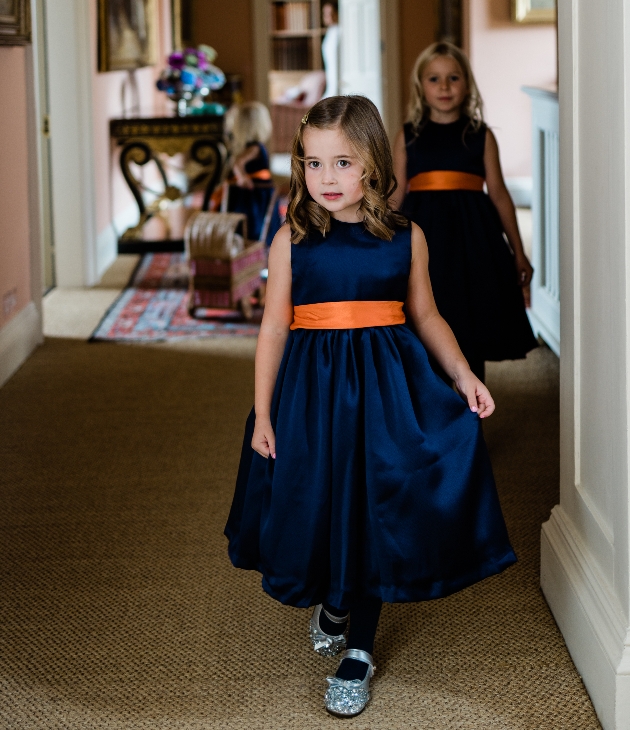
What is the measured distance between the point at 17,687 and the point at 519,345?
1.74 metres


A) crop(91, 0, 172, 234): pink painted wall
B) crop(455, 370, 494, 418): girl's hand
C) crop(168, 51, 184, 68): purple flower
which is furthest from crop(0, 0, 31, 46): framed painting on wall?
crop(168, 51, 184, 68): purple flower

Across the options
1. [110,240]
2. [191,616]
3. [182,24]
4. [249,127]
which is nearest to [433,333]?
[191,616]

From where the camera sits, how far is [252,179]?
5.76 meters

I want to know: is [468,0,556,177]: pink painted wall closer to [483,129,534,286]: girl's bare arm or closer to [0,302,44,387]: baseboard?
[0,302,44,387]: baseboard

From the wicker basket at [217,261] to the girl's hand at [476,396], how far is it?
3.33 meters

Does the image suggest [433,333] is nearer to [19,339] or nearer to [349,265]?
[349,265]

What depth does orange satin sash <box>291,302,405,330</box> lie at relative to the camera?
187 cm

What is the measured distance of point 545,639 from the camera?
6.89 feet

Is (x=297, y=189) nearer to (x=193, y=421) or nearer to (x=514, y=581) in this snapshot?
(x=514, y=581)

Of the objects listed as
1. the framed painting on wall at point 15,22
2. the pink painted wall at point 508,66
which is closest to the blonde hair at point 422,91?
the framed painting on wall at point 15,22

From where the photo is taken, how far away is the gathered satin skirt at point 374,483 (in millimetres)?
1808

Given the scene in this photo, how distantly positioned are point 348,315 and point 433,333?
0.20m

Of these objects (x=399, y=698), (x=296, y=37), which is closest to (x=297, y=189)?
(x=399, y=698)

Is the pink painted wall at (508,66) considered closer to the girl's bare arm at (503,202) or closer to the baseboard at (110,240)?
the baseboard at (110,240)
